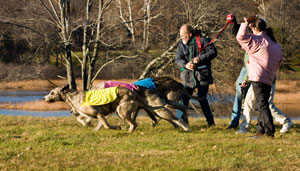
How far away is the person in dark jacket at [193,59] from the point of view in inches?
381

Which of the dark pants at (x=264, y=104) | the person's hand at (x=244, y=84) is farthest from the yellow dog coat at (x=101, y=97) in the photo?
the dark pants at (x=264, y=104)

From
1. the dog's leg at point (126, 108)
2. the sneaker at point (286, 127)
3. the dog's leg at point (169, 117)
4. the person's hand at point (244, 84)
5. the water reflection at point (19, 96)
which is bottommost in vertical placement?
the water reflection at point (19, 96)

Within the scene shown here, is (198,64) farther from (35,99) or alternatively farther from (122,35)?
(35,99)

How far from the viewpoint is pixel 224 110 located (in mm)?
19562

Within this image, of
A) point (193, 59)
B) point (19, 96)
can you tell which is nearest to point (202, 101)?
point (193, 59)

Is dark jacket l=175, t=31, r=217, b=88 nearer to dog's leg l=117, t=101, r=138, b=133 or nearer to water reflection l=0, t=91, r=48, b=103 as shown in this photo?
dog's leg l=117, t=101, r=138, b=133

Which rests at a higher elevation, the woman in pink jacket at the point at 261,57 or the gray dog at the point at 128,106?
the woman in pink jacket at the point at 261,57

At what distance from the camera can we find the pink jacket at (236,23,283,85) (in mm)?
7797

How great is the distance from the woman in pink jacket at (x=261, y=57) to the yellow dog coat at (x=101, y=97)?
9.47 ft

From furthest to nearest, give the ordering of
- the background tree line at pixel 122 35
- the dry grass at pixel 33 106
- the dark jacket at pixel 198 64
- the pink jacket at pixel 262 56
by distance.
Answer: the dry grass at pixel 33 106 < the background tree line at pixel 122 35 < the dark jacket at pixel 198 64 < the pink jacket at pixel 262 56

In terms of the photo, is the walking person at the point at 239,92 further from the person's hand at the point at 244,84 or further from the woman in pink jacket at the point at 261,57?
the woman in pink jacket at the point at 261,57

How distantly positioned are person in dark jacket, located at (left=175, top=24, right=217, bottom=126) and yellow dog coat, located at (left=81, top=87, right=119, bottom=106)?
6.01 ft

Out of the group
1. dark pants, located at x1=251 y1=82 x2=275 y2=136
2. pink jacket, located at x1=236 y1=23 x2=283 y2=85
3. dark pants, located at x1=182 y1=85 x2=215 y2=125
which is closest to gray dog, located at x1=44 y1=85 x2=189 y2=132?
dark pants, located at x1=182 y1=85 x2=215 y2=125

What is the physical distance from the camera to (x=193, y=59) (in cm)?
962
